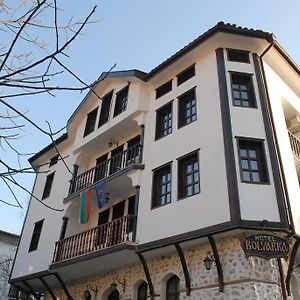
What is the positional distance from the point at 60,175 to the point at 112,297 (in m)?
6.63

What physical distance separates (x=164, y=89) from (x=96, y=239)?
20.0 ft

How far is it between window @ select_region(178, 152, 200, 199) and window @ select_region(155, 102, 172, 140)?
5.52ft

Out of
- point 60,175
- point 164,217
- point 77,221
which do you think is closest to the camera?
point 164,217

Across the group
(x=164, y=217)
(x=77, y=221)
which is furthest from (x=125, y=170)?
(x=77, y=221)

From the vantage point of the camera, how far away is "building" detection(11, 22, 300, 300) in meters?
9.32

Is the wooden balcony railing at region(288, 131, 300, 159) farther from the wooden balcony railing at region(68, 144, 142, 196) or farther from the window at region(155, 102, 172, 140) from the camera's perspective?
the wooden balcony railing at region(68, 144, 142, 196)

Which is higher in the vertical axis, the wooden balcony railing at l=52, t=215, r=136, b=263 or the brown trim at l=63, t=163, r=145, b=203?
the brown trim at l=63, t=163, r=145, b=203

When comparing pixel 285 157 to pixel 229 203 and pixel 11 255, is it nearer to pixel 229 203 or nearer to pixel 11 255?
pixel 229 203

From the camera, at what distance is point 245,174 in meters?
10.1

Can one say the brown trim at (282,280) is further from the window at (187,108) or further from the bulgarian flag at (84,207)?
the bulgarian flag at (84,207)

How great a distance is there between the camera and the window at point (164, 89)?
14.0 m

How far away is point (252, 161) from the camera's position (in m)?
10.4

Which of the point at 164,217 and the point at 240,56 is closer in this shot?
the point at 164,217

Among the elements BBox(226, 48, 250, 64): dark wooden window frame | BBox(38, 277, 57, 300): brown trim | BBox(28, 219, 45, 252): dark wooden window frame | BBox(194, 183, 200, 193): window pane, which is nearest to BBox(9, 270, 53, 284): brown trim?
BBox(38, 277, 57, 300): brown trim
